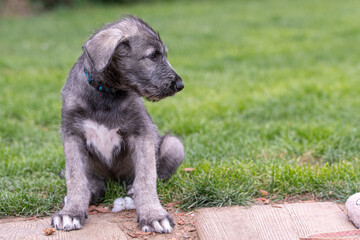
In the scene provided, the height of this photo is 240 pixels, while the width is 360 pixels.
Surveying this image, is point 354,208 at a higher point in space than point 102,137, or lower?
lower

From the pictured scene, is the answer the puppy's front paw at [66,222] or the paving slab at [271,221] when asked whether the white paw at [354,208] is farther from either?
the puppy's front paw at [66,222]

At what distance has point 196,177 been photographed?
412cm

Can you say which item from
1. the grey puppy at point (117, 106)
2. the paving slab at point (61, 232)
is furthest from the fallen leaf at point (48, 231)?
the grey puppy at point (117, 106)

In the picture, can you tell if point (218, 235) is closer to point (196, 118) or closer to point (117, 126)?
point (117, 126)

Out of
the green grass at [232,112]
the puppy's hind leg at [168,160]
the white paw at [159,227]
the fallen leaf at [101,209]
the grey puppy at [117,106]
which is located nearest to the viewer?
the white paw at [159,227]

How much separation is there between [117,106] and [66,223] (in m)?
0.98

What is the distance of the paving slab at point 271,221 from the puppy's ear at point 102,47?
1.37m

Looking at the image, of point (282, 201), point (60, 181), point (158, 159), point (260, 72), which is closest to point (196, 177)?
point (158, 159)

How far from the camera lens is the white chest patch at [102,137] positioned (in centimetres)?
371

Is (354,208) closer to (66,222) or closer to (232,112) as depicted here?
(66,222)

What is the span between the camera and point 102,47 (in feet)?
11.5

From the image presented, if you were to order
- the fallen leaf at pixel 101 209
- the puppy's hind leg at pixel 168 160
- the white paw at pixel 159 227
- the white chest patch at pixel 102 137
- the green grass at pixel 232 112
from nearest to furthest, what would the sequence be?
the white paw at pixel 159 227, the white chest patch at pixel 102 137, the fallen leaf at pixel 101 209, the green grass at pixel 232 112, the puppy's hind leg at pixel 168 160

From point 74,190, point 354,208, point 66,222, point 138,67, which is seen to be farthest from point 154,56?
point 354,208

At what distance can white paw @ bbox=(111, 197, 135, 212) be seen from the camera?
385 centimetres
